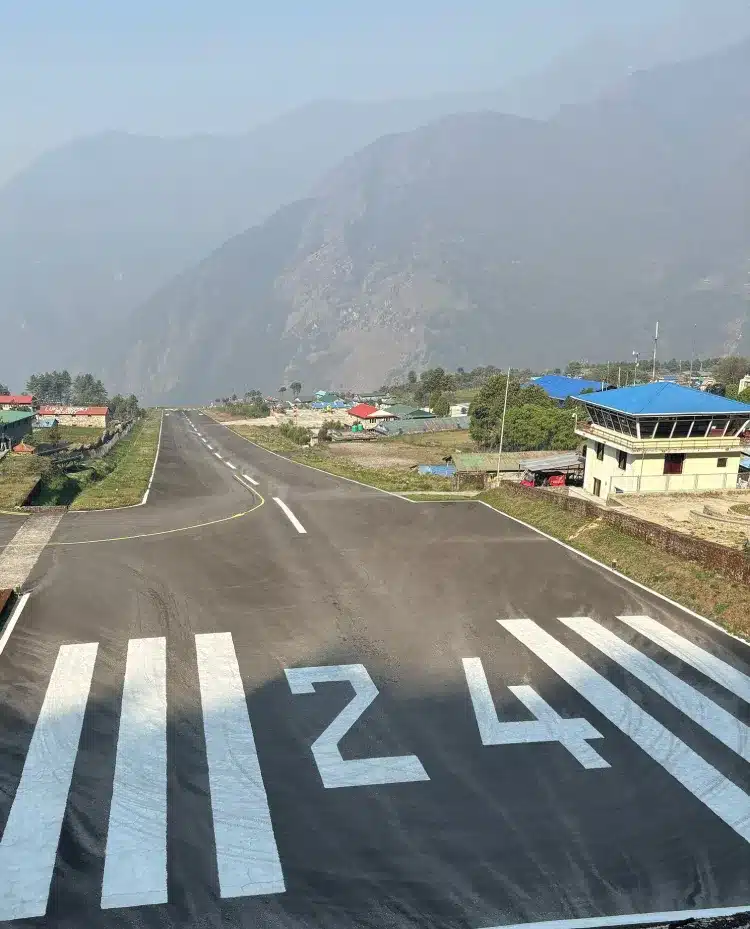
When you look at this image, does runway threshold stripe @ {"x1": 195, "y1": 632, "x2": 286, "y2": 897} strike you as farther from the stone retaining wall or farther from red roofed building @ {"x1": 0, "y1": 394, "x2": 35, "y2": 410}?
red roofed building @ {"x1": 0, "y1": 394, "x2": 35, "y2": 410}

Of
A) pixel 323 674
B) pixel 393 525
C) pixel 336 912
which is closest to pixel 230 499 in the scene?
pixel 393 525

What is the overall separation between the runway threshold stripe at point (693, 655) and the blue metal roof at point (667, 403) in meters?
29.8

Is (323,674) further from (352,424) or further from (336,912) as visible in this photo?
(352,424)

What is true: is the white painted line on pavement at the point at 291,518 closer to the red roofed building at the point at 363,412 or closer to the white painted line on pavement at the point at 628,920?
the white painted line on pavement at the point at 628,920

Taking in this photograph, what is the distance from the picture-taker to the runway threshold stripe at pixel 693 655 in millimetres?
19656

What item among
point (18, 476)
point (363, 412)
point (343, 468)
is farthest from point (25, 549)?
point (363, 412)

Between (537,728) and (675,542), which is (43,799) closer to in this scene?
(537,728)

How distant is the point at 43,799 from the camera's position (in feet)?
46.2

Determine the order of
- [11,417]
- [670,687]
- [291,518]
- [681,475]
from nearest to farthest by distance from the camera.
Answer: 1. [670,687]
2. [291,518]
3. [681,475]
4. [11,417]

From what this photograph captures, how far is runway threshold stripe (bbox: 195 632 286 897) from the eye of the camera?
12.3 meters

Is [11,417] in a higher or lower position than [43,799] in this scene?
higher

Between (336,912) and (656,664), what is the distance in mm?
12629

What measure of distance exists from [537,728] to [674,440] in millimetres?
39863

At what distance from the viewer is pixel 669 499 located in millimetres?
46688
